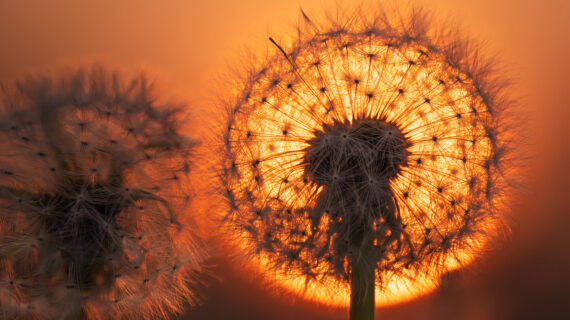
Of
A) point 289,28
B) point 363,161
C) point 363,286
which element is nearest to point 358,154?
point 363,161

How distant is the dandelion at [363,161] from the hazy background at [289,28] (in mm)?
264

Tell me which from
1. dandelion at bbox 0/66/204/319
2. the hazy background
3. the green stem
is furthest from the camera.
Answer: the hazy background

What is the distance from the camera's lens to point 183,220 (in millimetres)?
1229

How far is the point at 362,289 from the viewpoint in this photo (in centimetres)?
120

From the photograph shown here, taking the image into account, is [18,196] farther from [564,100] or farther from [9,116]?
[564,100]

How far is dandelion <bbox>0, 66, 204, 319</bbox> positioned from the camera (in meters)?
1.05

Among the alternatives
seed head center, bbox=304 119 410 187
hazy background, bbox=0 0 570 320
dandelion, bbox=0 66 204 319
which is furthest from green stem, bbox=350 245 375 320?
dandelion, bbox=0 66 204 319

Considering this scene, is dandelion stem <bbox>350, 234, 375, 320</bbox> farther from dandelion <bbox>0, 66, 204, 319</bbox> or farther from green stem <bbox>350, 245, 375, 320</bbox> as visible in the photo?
dandelion <bbox>0, 66, 204, 319</bbox>

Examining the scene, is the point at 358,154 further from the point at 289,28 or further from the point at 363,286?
the point at 289,28

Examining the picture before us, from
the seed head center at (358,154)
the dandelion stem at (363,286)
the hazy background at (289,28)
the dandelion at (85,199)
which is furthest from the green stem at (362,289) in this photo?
the dandelion at (85,199)

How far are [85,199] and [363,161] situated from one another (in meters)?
0.60

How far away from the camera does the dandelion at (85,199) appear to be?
1054mm

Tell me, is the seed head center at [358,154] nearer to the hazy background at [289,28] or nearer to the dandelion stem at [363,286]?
the dandelion stem at [363,286]

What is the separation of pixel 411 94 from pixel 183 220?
62cm
